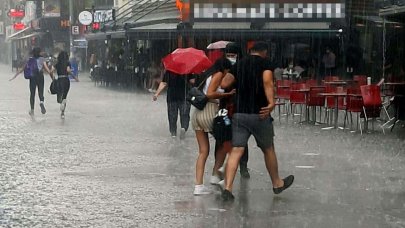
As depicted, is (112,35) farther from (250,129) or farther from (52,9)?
(52,9)

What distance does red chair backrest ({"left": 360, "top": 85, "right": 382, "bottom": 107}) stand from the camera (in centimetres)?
1711

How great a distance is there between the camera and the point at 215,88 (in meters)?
10.1

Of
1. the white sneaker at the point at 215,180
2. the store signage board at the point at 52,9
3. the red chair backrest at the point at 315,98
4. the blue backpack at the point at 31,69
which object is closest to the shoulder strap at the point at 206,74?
the white sneaker at the point at 215,180

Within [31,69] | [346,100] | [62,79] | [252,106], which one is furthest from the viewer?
[31,69]

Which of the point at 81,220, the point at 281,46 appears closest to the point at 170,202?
the point at 81,220

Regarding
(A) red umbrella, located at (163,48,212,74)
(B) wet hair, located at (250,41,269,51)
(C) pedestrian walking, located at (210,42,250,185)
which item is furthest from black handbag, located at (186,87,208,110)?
(A) red umbrella, located at (163,48,212,74)

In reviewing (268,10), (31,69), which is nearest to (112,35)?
(268,10)

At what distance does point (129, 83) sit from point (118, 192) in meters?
28.7

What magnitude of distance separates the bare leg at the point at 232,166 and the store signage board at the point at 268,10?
71.0 feet

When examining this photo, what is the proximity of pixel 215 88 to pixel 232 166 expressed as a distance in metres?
0.97

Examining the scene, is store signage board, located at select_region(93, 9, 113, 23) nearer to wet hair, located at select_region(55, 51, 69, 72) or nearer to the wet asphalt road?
wet hair, located at select_region(55, 51, 69, 72)

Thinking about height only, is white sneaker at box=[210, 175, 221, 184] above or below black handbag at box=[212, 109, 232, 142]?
below

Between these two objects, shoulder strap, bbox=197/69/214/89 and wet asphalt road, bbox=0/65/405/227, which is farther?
shoulder strap, bbox=197/69/214/89

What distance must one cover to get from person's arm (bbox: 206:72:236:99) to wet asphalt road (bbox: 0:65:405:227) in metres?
1.15
